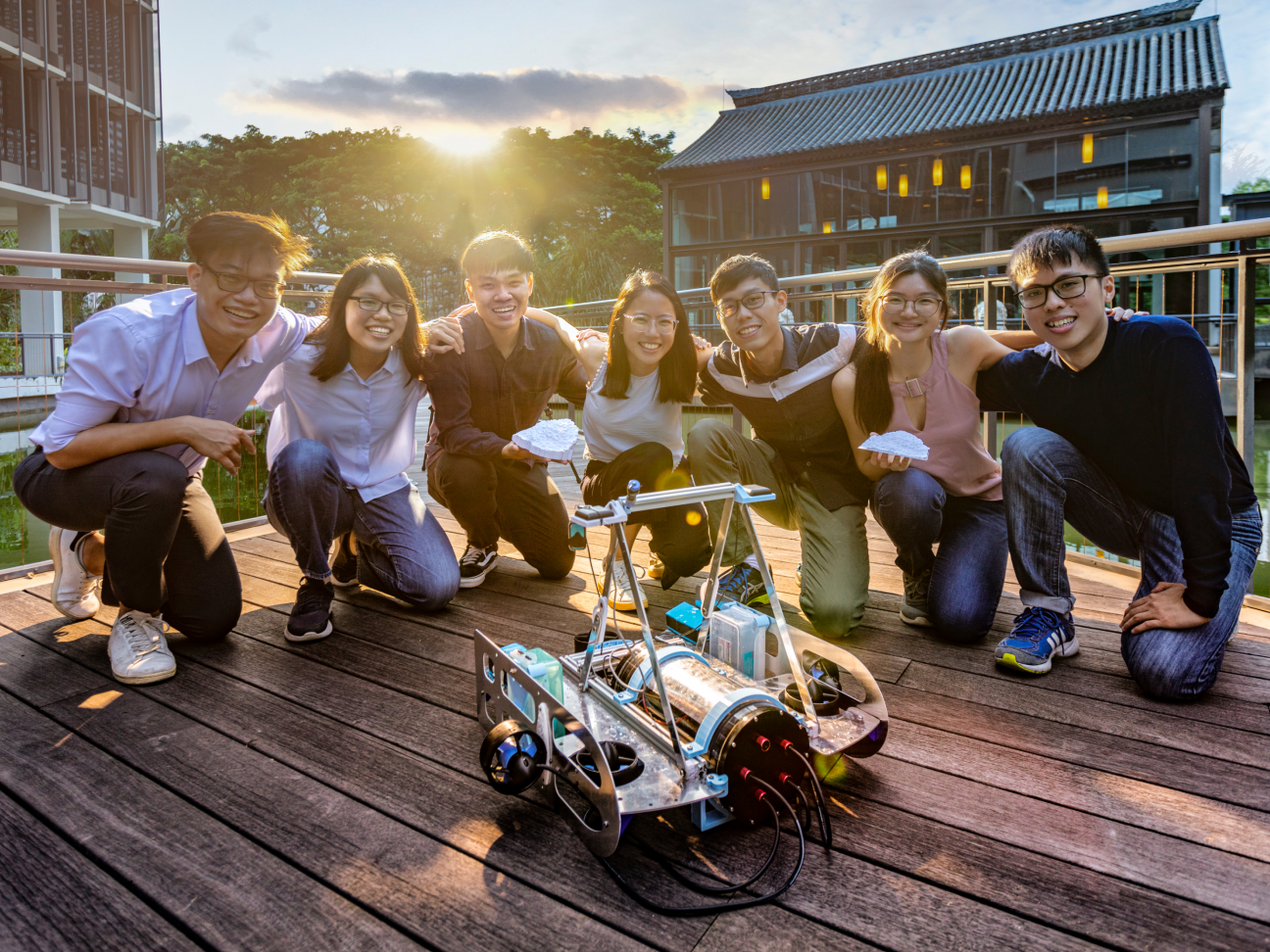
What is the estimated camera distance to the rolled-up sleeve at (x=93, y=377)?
78.5 inches

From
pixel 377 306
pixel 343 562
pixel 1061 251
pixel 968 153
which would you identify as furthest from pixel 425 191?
pixel 1061 251

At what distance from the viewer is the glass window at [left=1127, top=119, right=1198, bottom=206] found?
1393 cm

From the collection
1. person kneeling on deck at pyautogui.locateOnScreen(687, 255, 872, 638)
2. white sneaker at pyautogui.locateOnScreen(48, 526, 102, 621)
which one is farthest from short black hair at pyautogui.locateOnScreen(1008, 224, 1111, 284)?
white sneaker at pyautogui.locateOnScreen(48, 526, 102, 621)

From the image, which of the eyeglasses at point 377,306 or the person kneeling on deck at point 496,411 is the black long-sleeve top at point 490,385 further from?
the eyeglasses at point 377,306

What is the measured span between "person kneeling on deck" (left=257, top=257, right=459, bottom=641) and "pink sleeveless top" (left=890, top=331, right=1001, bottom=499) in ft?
5.29

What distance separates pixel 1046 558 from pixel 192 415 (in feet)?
8.38

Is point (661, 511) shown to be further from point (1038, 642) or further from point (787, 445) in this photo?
point (1038, 642)

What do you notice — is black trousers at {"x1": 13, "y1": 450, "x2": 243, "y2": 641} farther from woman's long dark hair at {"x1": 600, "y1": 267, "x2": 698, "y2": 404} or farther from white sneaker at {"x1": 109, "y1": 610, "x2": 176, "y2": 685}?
woman's long dark hair at {"x1": 600, "y1": 267, "x2": 698, "y2": 404}

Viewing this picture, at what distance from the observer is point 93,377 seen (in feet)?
6.57

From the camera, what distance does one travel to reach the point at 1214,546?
185 centimetres

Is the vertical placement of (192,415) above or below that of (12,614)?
above

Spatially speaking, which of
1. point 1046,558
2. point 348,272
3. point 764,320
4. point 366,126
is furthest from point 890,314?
point 366,126

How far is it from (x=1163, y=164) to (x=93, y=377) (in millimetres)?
17351

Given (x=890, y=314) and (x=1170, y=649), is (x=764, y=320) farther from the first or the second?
(x=1170, y=649)
